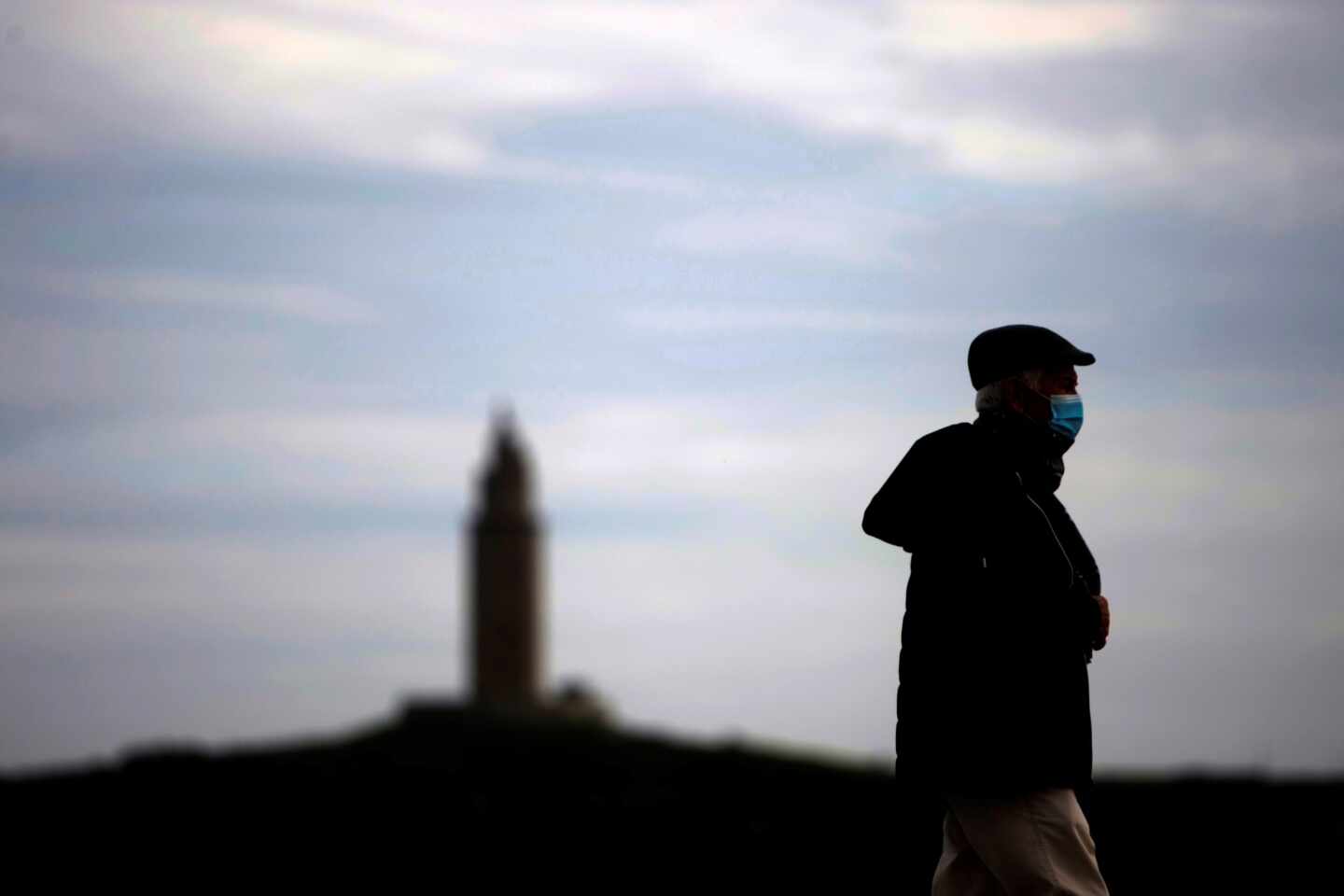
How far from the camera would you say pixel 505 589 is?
115 metres

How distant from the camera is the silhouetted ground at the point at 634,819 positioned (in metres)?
11.1

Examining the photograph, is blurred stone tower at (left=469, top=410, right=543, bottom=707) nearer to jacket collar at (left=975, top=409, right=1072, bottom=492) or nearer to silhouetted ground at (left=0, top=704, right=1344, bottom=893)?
silhouetted ground at (left=0, top=704, right=1344, bottom=893)

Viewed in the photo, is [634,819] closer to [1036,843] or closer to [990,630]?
[1036,843]

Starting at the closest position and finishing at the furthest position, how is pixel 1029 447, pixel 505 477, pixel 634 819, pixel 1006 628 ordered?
pixel 1006 628
pixel 1029 447
pixel 634 819
pixel 505 477

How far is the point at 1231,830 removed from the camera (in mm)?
11172

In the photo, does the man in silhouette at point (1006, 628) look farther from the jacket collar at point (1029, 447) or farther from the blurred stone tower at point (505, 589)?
the blurred stone tower at point (505, 589)

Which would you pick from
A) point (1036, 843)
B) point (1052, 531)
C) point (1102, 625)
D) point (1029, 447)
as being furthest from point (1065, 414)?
point (1036, 843)

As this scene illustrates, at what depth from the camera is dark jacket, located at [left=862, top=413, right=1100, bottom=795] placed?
18.3 ft

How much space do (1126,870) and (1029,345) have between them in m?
5.94

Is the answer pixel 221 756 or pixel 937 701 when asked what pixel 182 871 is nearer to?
pixel 221 756

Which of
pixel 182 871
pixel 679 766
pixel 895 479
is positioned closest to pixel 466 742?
pixel 679 766

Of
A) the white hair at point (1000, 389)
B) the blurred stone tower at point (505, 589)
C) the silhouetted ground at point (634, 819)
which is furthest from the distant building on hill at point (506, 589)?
the white hair at point (1000, 389)

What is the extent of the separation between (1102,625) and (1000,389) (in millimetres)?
745

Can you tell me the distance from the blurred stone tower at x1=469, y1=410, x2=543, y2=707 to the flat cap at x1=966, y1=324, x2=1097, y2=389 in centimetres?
10658
